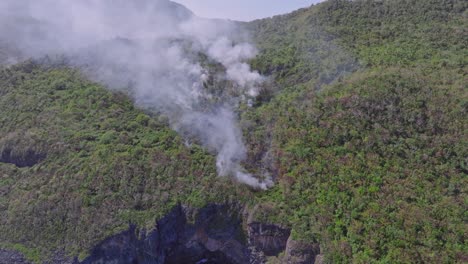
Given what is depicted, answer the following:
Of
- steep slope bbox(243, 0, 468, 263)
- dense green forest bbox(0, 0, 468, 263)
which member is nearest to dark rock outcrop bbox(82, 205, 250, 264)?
dense green forest bbox(0, 0, 468, 263)

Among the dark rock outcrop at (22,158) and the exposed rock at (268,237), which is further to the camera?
the dark rock outcrop at (22,158)

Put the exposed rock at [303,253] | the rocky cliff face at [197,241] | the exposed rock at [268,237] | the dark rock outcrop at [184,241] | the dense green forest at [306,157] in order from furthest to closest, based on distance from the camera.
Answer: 1. the dark rock outcrop at [184,241]
2. the rocky cliff face at [197,241]
3. the exposed rock at [268,237]
4. the exposed rock at [303,253]
5. the dense green forest at [306,157]

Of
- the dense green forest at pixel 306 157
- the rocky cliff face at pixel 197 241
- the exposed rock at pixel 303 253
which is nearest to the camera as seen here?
the dense green forest at pixel 306 157

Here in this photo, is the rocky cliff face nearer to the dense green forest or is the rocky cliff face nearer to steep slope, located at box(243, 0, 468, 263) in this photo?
the dense green forest

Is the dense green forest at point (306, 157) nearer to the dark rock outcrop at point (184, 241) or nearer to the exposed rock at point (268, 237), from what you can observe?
the exposed rock at point (268, 237)

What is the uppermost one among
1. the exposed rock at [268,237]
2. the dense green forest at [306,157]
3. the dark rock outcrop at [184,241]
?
the dense green forest at [306,157]

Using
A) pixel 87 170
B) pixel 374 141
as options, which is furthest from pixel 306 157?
pixel 87 170

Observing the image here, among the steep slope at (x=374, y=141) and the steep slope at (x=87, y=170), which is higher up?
the steep slope at (x=374, y=141)

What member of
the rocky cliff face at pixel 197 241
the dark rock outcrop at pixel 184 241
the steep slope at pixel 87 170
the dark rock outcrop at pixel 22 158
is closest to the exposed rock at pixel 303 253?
the rocky cliff face at pixel 197 241
